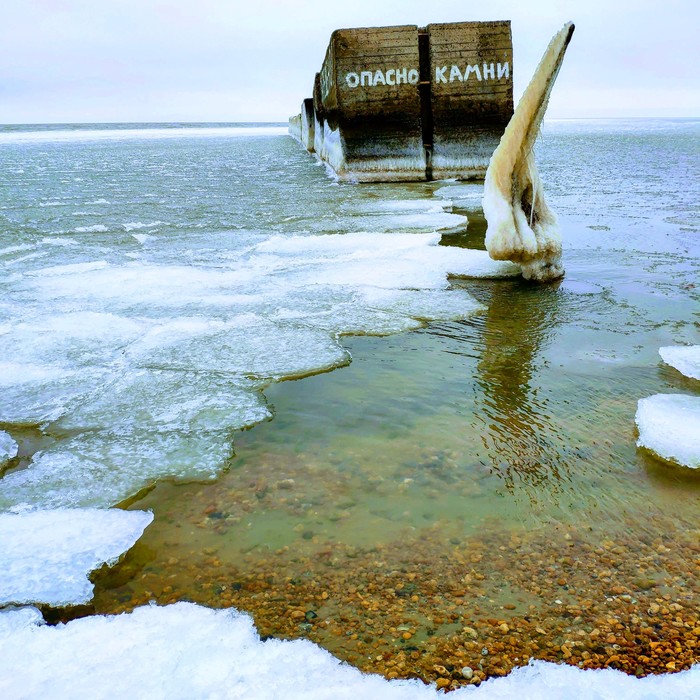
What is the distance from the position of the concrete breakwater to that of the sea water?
16.9 ft

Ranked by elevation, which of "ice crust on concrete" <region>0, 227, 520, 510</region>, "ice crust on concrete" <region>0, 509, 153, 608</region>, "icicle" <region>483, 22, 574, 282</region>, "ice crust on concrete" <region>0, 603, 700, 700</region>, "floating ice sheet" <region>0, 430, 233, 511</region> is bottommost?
"ice crust on concrete" <region>0, 603, 700, 700</region>

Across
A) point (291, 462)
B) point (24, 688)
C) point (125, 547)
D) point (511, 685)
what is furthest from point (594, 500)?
point (24, 688)

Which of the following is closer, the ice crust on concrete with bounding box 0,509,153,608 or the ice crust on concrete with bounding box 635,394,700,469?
the ice crust on concrete with bounding box 0,509,153,608

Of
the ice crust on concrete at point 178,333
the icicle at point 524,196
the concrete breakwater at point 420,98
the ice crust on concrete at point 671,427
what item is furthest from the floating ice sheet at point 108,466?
the concrete breakwater at point 420,98

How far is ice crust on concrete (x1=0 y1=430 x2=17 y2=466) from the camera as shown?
220 cm

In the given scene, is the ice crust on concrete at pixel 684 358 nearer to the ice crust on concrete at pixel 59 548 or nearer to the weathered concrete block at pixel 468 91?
the ice crust on concrete at pixel 59 548

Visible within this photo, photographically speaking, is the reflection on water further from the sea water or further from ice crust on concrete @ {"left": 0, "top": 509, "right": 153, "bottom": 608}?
ice crust on concrete @ {"left": 0, "top": 509, "right": 153, "bottom": 608}

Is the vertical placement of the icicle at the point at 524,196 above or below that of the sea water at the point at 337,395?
above

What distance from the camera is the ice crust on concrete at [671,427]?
2.05m

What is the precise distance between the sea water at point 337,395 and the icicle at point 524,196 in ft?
0.72

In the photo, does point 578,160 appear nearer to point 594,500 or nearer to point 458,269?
point 458,269

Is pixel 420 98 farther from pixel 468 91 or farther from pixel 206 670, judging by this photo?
pixel 206 670

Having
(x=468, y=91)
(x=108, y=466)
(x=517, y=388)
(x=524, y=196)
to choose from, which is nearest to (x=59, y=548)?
(x=108, y=466)

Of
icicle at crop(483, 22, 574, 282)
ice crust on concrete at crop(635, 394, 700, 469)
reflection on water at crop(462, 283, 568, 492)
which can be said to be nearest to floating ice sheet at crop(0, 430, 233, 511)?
reflection on water at crop(462, 283, 568, 492)
